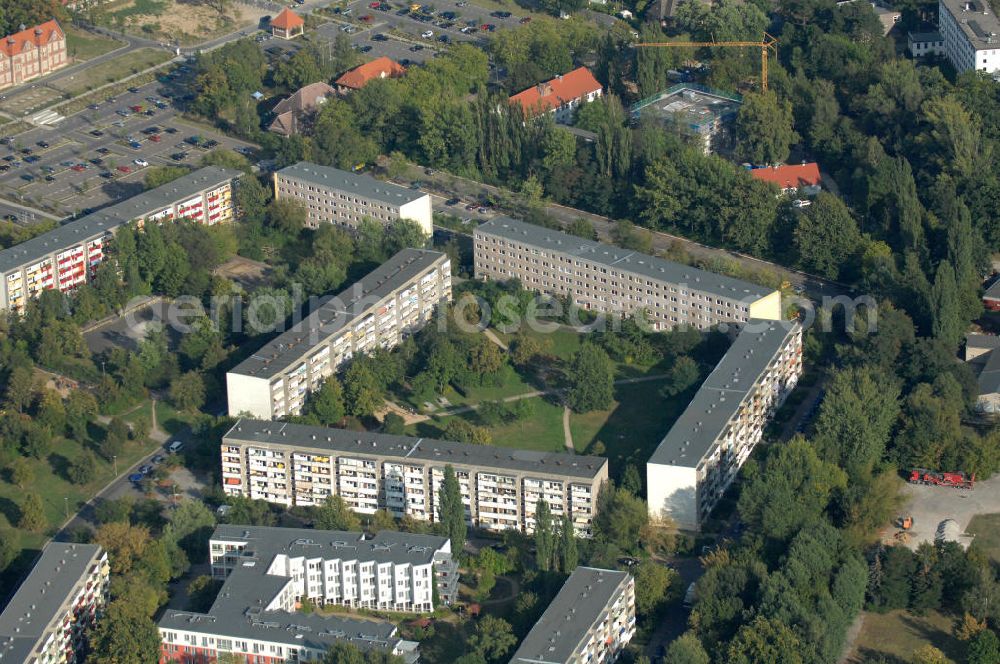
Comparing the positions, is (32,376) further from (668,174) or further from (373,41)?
(373,41)

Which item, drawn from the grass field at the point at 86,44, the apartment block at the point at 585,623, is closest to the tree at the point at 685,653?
the apartment block at the point at 585,623

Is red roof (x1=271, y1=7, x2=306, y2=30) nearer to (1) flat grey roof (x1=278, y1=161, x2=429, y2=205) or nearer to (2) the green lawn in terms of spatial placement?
(1) flat grey roof (x1=278, y1=161, x2=429, y2=205)

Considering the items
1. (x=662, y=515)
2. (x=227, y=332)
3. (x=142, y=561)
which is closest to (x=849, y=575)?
(x=662, y=515)

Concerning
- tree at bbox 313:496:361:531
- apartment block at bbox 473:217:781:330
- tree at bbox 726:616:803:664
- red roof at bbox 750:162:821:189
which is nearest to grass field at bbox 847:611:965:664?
tree at bbox 726:616:803:664

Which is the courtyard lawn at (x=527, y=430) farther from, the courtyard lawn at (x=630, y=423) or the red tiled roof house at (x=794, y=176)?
the red tiled roof house at (x=794, y=176)

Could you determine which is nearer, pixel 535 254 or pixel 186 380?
pixel 186 380
